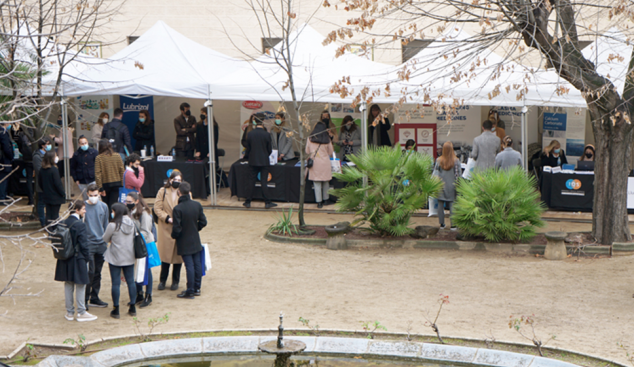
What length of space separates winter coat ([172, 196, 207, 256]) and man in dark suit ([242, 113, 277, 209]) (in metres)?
5.77

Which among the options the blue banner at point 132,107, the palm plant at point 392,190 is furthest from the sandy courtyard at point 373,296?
the blue banner at point 132,107

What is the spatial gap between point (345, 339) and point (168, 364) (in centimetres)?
182

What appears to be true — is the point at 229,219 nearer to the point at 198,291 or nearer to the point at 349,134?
the point at 349,134

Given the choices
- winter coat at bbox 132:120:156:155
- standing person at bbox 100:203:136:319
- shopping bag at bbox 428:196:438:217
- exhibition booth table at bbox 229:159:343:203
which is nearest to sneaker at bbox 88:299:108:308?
standing person at bbox 100:203:136:319

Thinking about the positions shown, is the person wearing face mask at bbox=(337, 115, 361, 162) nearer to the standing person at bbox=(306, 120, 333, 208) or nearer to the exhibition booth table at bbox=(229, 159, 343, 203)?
the exhibition booth table at bbox=(229, 159, 343, 203)

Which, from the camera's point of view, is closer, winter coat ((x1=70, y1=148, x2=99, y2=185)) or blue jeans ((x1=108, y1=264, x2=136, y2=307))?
blue jeans ((x1=108, y1=264, x2=136, y2=307))

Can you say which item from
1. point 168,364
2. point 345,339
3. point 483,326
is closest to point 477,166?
point 483,326

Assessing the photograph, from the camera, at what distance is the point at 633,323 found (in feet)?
27.0

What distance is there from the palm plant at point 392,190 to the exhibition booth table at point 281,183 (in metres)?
2.81

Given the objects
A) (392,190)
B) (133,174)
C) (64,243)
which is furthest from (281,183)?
(64,243)

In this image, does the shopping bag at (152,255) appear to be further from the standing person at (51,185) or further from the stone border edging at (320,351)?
the standing person at (51,185)

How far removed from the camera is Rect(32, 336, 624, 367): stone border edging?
6.96 metres

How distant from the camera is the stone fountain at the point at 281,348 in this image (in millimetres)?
6867

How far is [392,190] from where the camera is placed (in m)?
12.0
